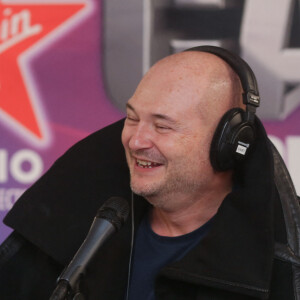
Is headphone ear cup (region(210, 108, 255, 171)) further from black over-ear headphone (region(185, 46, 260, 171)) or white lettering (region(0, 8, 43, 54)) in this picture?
white lettering (region(0, 8, 43, 54))

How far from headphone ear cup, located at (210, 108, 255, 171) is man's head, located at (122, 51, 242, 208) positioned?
3 centimetres

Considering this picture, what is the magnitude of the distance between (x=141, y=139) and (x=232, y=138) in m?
0.18

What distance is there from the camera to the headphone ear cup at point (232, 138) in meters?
1.16

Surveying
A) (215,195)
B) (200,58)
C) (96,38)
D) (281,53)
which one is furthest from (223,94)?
(96,38)

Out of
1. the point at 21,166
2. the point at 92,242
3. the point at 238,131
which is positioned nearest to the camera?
the point at 92,242

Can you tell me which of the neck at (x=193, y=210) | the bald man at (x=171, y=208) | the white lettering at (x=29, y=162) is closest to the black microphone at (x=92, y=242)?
the bald man at (x=171, y=208)

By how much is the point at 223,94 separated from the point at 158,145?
0.17 meters

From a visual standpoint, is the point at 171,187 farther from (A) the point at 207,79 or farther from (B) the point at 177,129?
(A) the point at 207,79

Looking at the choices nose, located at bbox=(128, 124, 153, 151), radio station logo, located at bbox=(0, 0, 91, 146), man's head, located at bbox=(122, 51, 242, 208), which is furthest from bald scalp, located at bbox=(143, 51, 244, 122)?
radio station logo, located at bbox=(0, 0, 91, 146)

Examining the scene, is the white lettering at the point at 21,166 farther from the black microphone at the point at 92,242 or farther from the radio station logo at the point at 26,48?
the black microphone at the point at 92,242

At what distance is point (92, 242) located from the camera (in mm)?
935

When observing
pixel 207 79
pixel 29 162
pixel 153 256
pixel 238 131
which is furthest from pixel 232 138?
pixel 29 162

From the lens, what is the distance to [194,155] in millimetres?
1195

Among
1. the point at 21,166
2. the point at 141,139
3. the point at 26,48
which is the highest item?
the point at 141,139
